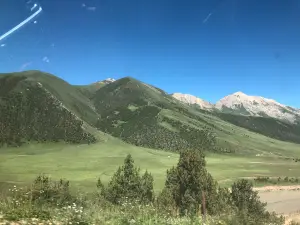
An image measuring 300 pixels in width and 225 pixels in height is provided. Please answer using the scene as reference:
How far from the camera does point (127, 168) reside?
56.8 m

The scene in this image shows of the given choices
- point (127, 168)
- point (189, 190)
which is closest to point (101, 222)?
point (189, 190)

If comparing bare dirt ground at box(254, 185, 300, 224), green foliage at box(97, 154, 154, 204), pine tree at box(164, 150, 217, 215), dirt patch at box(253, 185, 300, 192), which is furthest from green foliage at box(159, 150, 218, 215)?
dirt patch at box(253, 185, 300, 192)

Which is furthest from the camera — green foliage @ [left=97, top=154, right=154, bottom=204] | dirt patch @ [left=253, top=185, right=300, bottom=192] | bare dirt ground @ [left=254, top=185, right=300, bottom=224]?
dirt patch @ [left=253, top=185, right=300, bottom=192]

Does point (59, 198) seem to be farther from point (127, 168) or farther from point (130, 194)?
point (127, 168)

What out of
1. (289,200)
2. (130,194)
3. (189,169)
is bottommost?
(289,200)

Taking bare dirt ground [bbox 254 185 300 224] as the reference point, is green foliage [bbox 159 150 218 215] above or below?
above

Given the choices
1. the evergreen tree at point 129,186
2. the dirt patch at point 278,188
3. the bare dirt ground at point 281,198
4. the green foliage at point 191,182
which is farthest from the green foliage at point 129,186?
the dirt patch at point 278,188

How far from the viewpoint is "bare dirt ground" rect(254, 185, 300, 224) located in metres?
92.7

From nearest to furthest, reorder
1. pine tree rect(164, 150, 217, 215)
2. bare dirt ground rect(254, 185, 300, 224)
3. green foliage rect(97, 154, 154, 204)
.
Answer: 1. pine tree rect(164, 150, 217, 215)
2. green foliage rect(97, 154, 154, 204)
3. bare dirt ground rect(254, 185, 300, 224)

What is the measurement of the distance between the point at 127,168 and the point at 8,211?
45.5m

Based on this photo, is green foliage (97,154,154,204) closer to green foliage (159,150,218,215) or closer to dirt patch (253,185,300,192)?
green foliage (159,150,218,215)

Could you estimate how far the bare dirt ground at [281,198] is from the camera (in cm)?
9269

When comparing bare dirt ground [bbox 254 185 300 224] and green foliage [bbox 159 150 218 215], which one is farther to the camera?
bare dirt ground [bbox 254 185 300 224]

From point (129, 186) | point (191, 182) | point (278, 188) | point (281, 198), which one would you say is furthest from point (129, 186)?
point (278, 188)
